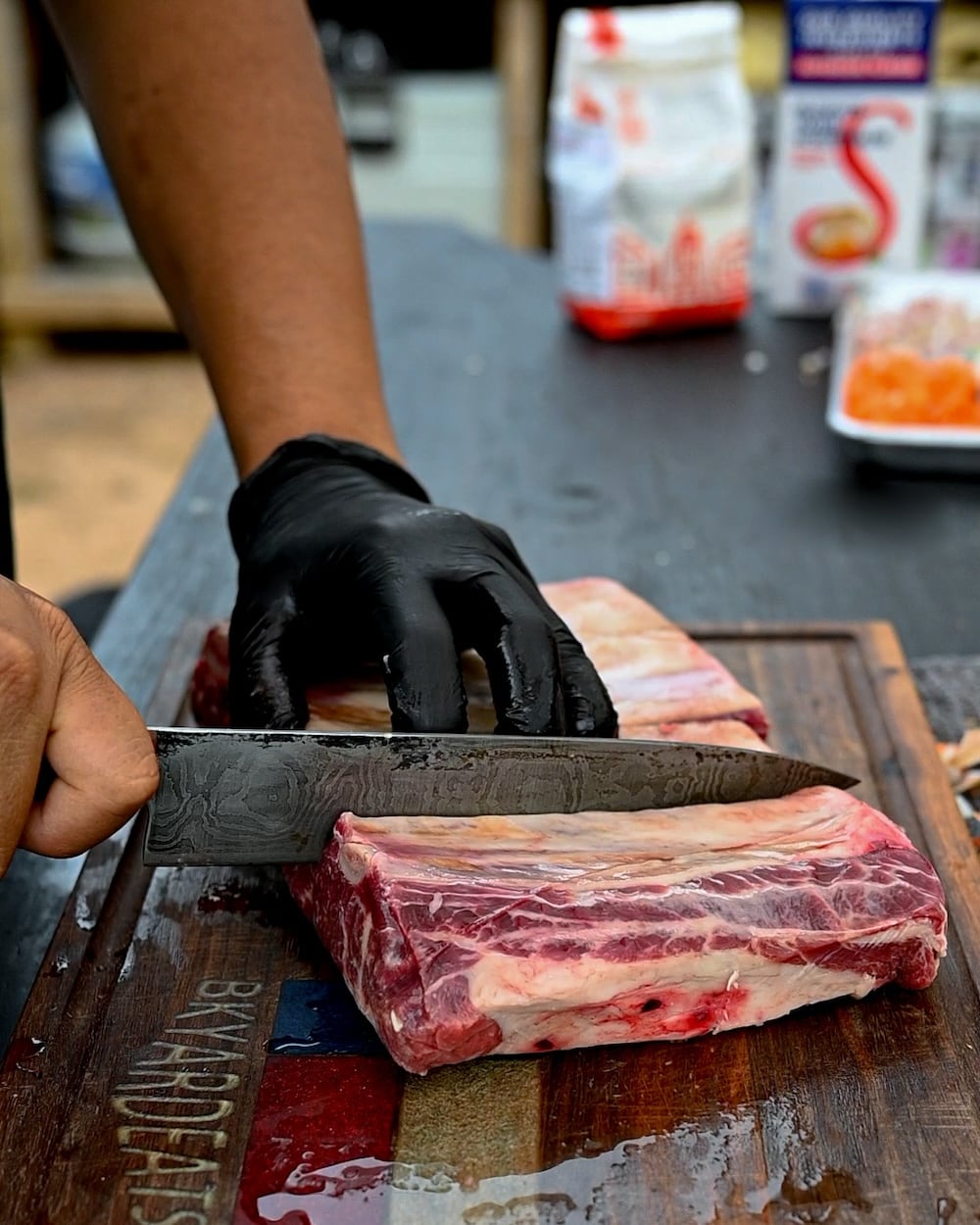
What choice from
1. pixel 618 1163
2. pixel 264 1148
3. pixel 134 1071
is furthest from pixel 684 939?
pixel 134 1071

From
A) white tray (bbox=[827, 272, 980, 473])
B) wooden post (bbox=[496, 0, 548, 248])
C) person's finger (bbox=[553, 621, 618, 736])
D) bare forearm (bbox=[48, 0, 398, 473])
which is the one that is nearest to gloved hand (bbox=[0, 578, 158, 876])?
person's finger (bbox=[553, 621, 618, 736])

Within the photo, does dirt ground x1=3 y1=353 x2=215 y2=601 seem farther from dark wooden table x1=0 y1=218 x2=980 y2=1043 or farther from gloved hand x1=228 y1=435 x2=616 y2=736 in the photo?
gloved hand x1=228 y1=435 x2=616 y2=736

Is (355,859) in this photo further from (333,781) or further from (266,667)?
(266,667)

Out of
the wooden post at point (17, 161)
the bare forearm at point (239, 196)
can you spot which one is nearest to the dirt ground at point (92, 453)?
the wooden post at point (17, 161)

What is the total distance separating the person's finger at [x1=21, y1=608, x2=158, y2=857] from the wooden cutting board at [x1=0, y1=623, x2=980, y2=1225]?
0.80ft

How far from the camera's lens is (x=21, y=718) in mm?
1448

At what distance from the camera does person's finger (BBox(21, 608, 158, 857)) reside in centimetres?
152

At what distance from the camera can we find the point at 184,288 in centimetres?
241

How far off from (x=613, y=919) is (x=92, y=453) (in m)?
6.36

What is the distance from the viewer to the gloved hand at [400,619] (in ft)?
5.78

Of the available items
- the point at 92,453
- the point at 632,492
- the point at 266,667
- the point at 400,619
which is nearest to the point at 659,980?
the point at 400,619

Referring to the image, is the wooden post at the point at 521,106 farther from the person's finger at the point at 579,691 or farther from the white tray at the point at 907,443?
the person's finger at the point at 579,691

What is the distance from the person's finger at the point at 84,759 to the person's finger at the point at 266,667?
0.28 metres

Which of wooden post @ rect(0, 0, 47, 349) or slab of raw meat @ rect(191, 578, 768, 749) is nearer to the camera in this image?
slab of raw meat @ rect(191, 578, 768, 749)
